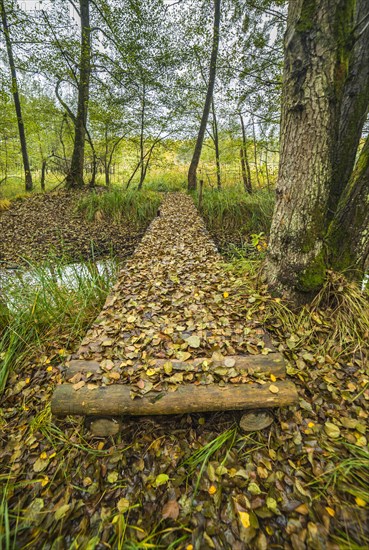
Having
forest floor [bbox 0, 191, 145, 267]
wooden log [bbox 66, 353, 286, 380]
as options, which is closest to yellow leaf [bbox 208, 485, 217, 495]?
wooden log [bbox 66, 353, 286, 380]

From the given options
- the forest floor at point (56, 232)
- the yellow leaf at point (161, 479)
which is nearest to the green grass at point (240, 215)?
the forest floor at point (56, 232)

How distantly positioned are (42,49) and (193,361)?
9.86m

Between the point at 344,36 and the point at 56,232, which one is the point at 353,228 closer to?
the point at 344,36

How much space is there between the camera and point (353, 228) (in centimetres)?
204

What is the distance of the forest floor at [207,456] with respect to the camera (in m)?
1.11

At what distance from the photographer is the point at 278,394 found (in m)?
1.38

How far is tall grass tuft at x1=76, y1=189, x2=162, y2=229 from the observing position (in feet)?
22.0

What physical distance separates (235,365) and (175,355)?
42cm

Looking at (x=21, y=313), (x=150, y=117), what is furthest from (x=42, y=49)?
(x=21, y=313)

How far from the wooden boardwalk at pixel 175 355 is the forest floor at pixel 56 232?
2782 mm

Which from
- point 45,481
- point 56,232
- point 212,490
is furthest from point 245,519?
point 56,232

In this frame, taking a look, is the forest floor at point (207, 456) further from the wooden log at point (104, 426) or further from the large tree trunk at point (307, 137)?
the large tree trunk at point (307, 137)

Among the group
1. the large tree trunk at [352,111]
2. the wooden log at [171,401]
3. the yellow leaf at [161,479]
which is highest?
the large tree trunk at [352,111]

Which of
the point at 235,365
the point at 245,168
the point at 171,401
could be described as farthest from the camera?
the point at 245,168
